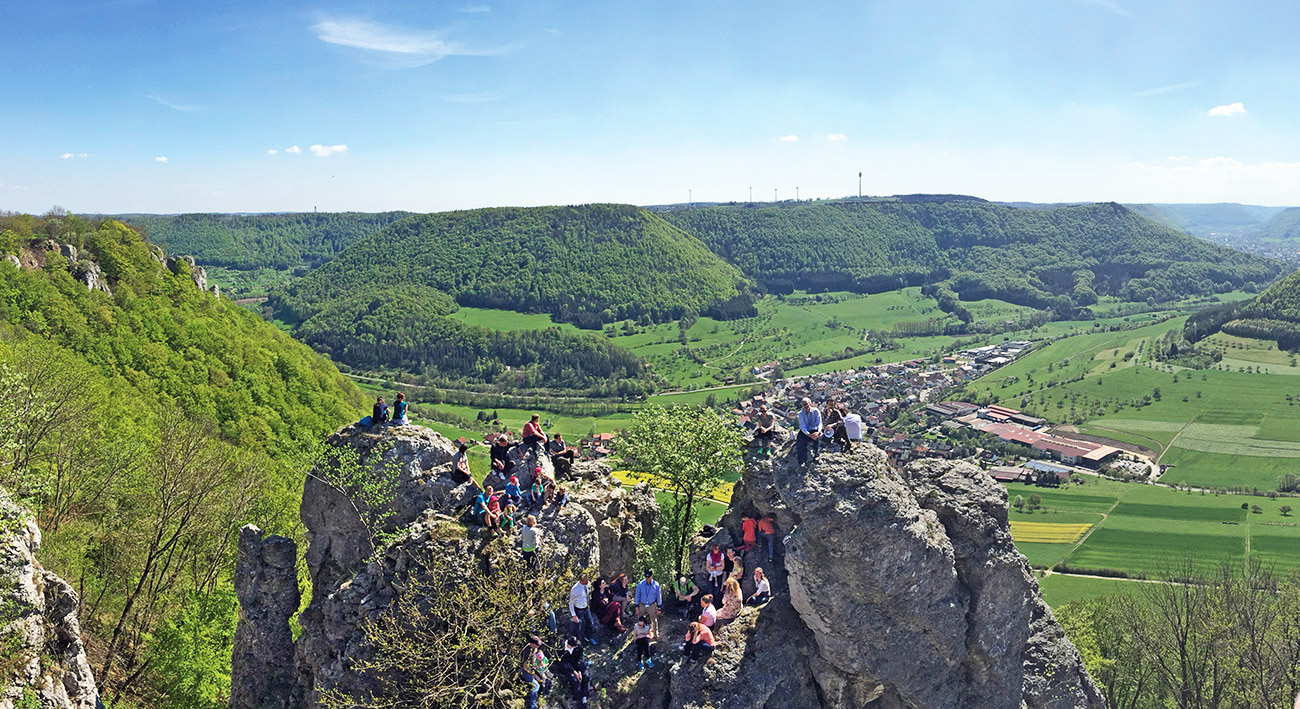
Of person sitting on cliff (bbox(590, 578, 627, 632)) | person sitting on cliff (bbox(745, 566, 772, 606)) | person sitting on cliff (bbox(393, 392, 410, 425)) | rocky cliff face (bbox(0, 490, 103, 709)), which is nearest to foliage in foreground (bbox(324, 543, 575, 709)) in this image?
person sitting on cliff (bbox(590, 578, 627, 632))

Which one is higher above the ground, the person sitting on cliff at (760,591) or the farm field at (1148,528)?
the person sitting on cliff at (760,591)

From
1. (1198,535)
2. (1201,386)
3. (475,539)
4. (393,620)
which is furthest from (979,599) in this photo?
(1201,386)

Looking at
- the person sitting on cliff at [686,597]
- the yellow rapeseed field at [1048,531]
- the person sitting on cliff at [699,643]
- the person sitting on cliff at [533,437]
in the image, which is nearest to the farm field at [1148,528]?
the yellow rapeseed field at [1048,531]

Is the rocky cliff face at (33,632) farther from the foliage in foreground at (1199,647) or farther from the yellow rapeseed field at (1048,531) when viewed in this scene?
the yellow rapeseed field at (1048,531)

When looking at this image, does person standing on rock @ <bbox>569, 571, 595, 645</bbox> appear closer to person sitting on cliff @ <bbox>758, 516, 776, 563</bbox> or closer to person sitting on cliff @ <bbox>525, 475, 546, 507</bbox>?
person sitting on cliff @ <bbox>525, 475, 546, 507</bbox>

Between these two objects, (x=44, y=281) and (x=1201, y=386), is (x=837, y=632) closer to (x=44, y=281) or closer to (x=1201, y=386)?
(x=44, y=281)
